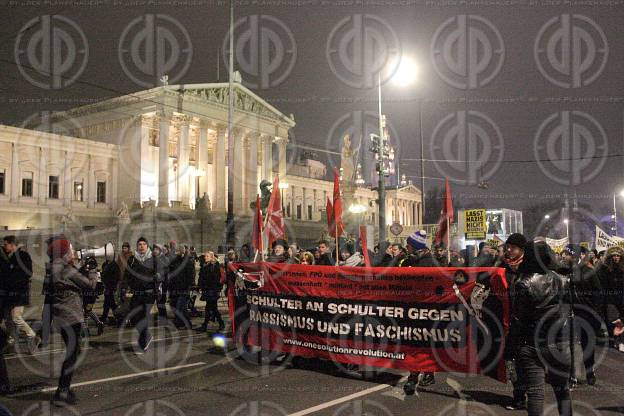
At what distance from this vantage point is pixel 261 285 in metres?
8.59

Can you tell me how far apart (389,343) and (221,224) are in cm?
4048

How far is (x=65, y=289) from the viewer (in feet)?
21.8

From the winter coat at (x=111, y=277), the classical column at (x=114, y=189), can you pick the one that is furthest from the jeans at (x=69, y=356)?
the classical column at (x=114, y=189)

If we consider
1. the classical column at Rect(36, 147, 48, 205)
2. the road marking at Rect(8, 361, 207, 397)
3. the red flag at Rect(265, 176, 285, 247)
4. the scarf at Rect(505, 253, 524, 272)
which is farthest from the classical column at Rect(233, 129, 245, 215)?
the scarf at Rect(505, 253, 524, 272)

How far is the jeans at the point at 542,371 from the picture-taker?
4.61 meters

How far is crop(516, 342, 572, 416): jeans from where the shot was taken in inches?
181

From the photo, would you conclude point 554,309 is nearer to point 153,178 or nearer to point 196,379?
point 196,379

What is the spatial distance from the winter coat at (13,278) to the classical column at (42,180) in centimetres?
4856

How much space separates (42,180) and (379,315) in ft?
176

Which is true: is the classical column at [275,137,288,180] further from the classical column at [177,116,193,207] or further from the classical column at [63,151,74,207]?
the classical column at [63,151,74,207]

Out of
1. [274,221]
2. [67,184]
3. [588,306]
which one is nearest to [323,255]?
[274,221]

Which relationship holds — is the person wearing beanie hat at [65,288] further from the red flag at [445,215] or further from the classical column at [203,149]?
the classical column at [203,149]

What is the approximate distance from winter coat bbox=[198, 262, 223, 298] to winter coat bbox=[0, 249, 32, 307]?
4.05m

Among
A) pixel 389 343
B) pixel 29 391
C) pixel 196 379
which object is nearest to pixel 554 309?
pixel 389 343
